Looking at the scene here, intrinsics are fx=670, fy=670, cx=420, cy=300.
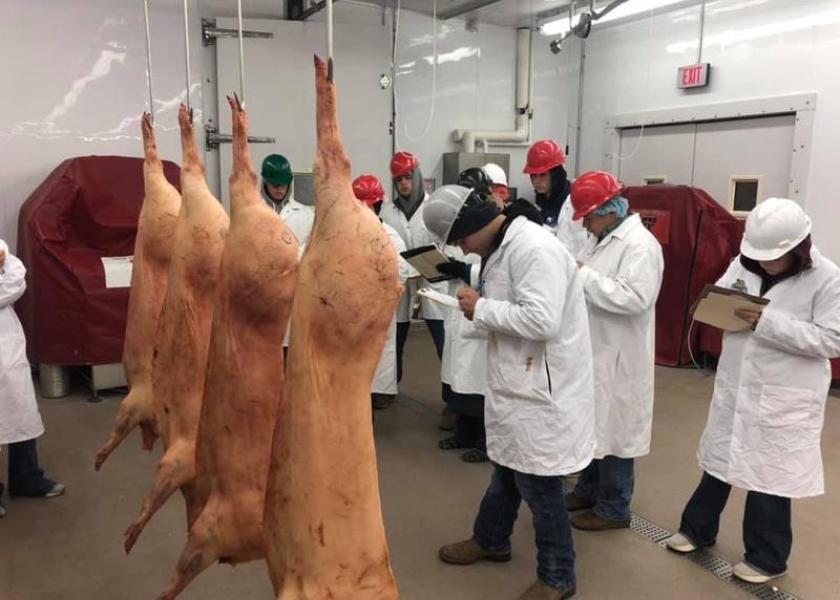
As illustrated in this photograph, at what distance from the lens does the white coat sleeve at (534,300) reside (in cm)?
185

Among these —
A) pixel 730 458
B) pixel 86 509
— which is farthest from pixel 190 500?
pixel 86 509

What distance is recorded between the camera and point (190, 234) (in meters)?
1.07

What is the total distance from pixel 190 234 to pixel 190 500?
0.45 metres

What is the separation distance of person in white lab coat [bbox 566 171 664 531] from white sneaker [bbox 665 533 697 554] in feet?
1.02

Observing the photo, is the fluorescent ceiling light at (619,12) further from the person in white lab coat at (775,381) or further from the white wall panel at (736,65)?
the person in white lab coat at (775,381)

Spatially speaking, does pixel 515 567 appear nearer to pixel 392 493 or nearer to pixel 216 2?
pixel 392 493

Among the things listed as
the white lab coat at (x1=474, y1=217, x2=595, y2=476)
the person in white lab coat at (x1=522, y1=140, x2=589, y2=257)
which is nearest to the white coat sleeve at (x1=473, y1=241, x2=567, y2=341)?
the white lab coat at (x1=474, y1=217, x2=595, y2=476)

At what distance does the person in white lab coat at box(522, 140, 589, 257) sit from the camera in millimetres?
3578

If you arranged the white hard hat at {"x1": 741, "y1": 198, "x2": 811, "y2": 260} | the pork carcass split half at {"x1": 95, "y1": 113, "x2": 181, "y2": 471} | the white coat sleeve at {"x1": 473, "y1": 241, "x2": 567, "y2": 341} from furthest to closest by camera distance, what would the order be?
the white hard hat at {"x1": 741, "y1": 198, "x2": 811, "y2": 260} → the white coat sleeve at {"x1": 473, "y1": 241, "x2": 567, "y2": 341} → the pork carcass split half at {"x1": 95, "y1": 113, "x2": 181, "y2": 471}

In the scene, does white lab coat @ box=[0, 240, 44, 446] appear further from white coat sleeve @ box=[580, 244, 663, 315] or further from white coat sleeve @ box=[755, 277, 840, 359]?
white coat sleeve @ box=[755, 277, 840, 359]

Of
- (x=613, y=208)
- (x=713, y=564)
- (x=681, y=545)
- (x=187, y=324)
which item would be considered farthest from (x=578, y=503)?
(x=187, y=324)

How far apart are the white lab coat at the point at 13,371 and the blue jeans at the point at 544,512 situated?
1870 mm

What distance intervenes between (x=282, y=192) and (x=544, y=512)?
2168 mm

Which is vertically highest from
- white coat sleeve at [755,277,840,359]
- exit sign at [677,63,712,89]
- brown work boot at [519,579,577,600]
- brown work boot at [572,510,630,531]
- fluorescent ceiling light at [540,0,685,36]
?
fluorescent ceiling light at [540,0,685,36]
